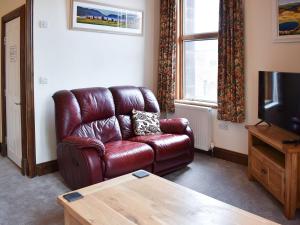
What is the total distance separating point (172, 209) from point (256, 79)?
251 centimetres

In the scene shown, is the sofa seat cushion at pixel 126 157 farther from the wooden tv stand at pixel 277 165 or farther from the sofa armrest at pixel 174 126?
the wooden tv stand at pixel 277 165

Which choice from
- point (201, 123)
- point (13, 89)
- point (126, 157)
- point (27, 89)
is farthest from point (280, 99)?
point (13, 89)

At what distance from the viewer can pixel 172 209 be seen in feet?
5.68

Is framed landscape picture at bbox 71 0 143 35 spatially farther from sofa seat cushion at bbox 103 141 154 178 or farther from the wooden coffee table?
the wooden coffee table

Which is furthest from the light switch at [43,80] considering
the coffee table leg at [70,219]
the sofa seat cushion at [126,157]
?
the coffee table leg at [70,219]

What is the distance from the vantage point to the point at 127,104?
3881 millimetres

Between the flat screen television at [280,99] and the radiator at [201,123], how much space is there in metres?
0.93

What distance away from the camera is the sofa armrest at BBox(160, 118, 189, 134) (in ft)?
12.3

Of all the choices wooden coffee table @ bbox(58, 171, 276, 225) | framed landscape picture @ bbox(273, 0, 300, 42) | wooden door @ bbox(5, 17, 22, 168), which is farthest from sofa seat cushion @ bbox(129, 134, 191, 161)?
framed landscape picture @ bbox(273, 0, 300, 42)

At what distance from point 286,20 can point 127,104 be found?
209 cm

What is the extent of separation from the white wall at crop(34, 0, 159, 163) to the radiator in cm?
88

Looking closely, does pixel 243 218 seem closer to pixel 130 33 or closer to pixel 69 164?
pixel 69 164

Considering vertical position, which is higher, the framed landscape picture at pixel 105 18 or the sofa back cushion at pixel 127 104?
the framed landscape picture at pixel 105 18

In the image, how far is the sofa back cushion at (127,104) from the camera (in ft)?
12.5
